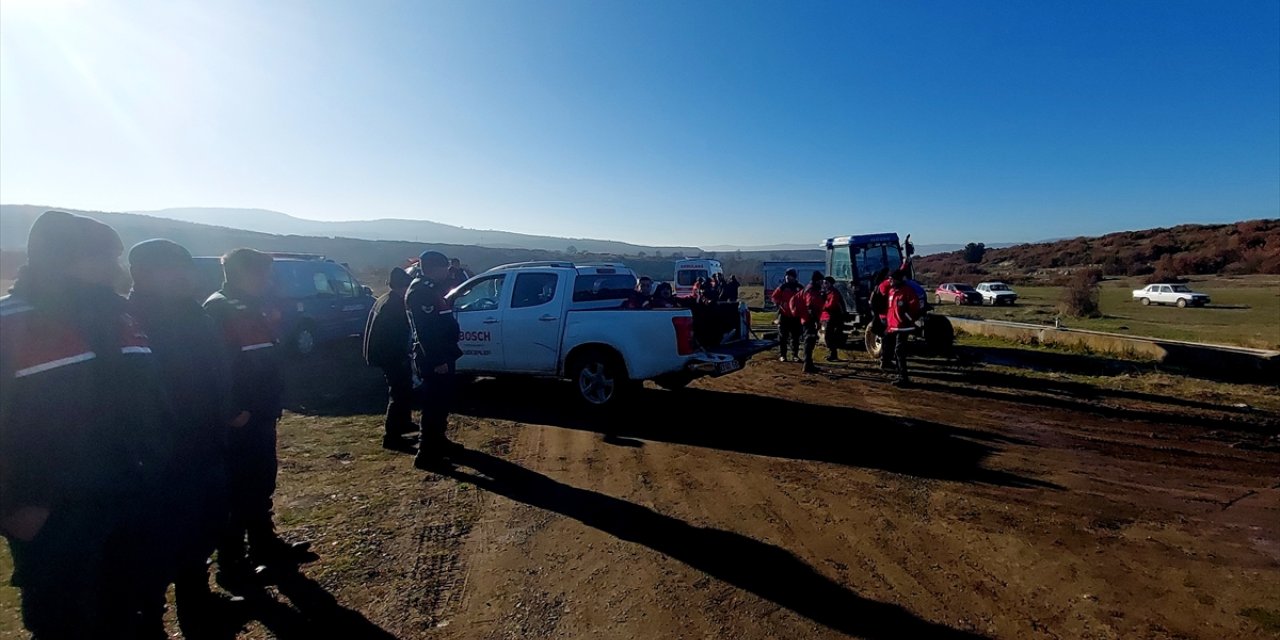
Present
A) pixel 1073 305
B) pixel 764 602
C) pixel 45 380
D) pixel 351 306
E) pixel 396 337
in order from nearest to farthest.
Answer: pixel 45 380 < pixel 764 602 < pixel 396 337 < pixel 351 306 < pixel 1073 305

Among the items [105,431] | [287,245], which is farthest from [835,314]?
[287,245]

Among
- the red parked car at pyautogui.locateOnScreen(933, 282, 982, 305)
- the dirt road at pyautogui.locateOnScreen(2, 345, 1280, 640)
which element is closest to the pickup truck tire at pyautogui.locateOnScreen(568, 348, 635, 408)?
the dirt road at pyautogui.locateOnScreen(2, 345, 1280, 640)

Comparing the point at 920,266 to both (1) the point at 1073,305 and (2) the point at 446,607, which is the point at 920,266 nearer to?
(1) the point at 1073,305

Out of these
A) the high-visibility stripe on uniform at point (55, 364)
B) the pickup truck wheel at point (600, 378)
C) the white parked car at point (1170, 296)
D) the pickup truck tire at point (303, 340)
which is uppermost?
the white parked car at point (1170, 296)

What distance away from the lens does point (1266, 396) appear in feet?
30.0

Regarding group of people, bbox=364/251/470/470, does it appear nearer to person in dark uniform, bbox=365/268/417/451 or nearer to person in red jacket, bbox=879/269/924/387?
person in dark uniform, bbox=365/268/417/451

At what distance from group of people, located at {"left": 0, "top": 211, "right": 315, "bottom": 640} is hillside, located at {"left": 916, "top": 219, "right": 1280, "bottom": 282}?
55032mm

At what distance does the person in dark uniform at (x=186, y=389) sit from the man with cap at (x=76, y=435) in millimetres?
170

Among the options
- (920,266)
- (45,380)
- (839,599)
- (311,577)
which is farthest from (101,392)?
(920,266)

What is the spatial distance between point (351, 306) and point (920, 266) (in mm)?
67389

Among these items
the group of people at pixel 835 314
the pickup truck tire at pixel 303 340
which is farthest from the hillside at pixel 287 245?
the group of people at pixel 835 314

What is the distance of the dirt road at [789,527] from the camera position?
10.9 feet

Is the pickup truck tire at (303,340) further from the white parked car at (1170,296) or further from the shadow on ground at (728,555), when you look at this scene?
the white parked car at (1170,296)

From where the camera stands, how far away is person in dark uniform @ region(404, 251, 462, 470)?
5574 mm
